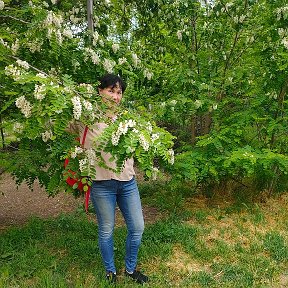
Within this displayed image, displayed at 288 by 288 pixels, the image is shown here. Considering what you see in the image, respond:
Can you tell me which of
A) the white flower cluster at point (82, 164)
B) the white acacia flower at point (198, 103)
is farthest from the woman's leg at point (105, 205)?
the white acacia flower at point (198, 103)

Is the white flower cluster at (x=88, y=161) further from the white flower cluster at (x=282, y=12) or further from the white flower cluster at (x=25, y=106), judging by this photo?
the white flower cluster at (x=282, y=12)

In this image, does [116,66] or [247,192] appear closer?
[116,66]

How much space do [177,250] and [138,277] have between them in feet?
2.82

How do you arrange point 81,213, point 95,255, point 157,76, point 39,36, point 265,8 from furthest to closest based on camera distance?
1. point 81,213
2. point 157,76
3. point 265,8
4. point 95,255
5. point 39,36

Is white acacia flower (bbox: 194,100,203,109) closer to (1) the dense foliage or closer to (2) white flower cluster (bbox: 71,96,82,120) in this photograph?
(1) the dense foliage

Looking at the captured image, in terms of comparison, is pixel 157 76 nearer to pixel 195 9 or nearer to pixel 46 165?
pixel 195 9

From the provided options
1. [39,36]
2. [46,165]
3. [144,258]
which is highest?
[39,36]

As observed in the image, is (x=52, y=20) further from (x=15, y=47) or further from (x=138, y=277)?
(x=138, y=277)

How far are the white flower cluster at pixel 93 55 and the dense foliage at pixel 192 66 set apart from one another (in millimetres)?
11

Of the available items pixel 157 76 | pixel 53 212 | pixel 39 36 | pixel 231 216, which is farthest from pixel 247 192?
pixel 39 36

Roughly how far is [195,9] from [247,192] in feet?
9.43

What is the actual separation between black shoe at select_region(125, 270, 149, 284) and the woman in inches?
7.4

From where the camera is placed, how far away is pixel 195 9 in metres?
5.62

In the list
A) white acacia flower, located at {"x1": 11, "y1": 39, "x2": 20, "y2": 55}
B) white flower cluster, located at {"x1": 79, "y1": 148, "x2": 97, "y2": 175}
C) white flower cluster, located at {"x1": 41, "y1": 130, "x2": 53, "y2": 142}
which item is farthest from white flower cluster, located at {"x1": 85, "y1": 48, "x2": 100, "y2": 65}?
white flower cluster, located at {"x1": 79, "y1": 148, "x2": 97, "y2": 175}
